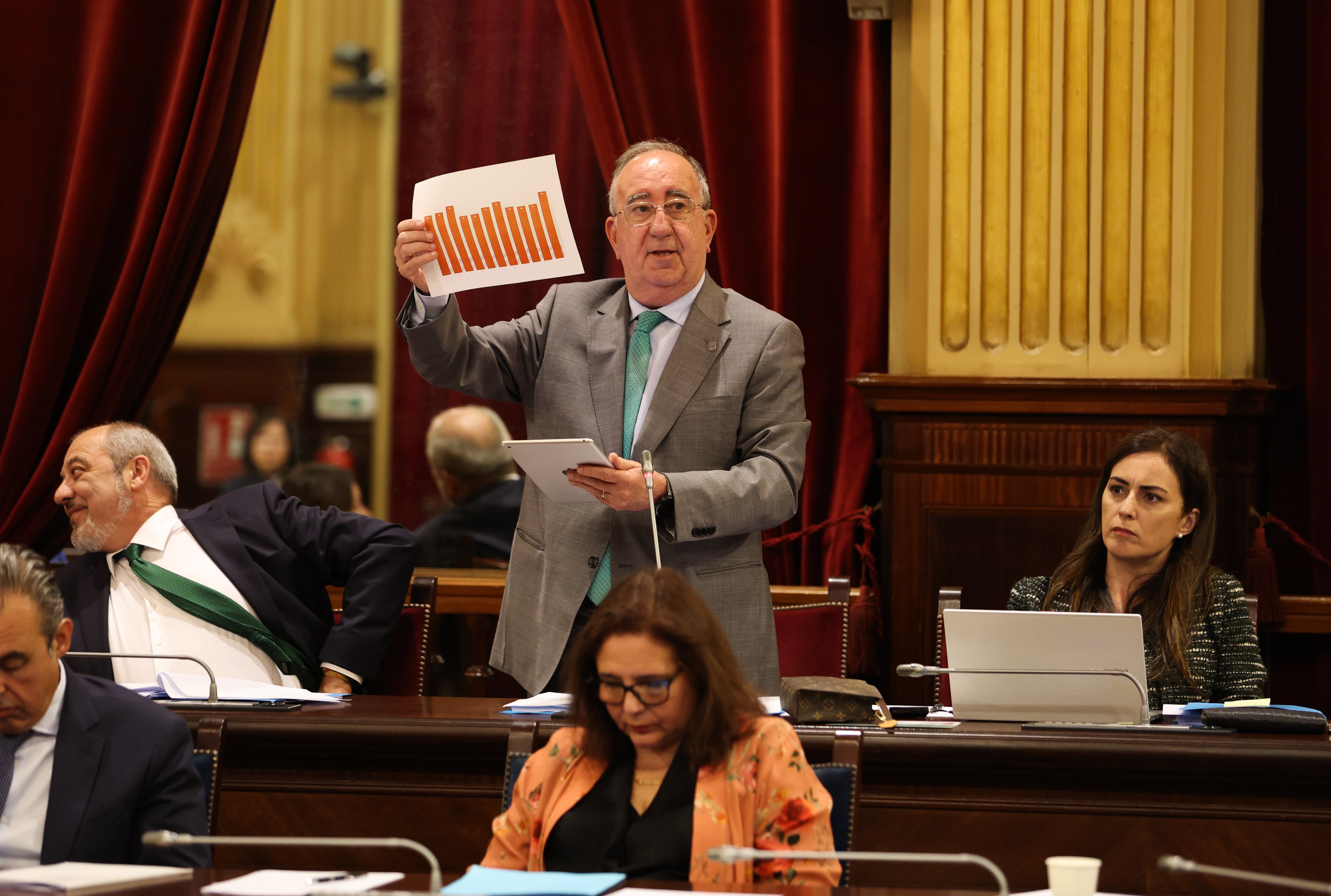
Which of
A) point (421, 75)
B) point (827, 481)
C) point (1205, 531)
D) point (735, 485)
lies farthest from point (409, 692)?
point (421, 75)

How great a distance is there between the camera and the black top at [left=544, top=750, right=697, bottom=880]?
74.0 inches

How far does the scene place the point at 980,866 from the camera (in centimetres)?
239

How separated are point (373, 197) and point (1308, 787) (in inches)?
134

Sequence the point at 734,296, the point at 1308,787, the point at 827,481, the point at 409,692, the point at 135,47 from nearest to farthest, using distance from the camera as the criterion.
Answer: the point at 1308,787, the point at 734,296, the point at 409,692, the point at 827,481, the point at 135,47

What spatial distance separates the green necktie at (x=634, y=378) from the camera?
107 inches

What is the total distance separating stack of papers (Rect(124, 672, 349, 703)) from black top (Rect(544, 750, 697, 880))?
915 millimetres

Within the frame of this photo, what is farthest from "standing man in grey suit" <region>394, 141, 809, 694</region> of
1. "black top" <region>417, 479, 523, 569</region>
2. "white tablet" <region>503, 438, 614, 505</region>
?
"black top" <region>417, 479, 523, 569</region>

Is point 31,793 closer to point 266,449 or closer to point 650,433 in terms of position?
point 650,433

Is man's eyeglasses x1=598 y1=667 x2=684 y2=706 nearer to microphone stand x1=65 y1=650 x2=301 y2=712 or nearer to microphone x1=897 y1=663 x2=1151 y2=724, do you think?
microphone x1=897 y1=663 x2=1151 y2=724

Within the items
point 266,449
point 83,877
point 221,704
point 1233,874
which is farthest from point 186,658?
point 266,449

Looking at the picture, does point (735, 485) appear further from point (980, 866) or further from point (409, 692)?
point (409, 692)

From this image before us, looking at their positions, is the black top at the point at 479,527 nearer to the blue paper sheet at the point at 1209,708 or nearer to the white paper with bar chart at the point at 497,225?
the white paper with bar chart at the point at 497,225

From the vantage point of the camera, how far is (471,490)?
14.9 ft

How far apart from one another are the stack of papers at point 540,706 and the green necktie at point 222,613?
2.76 ft
